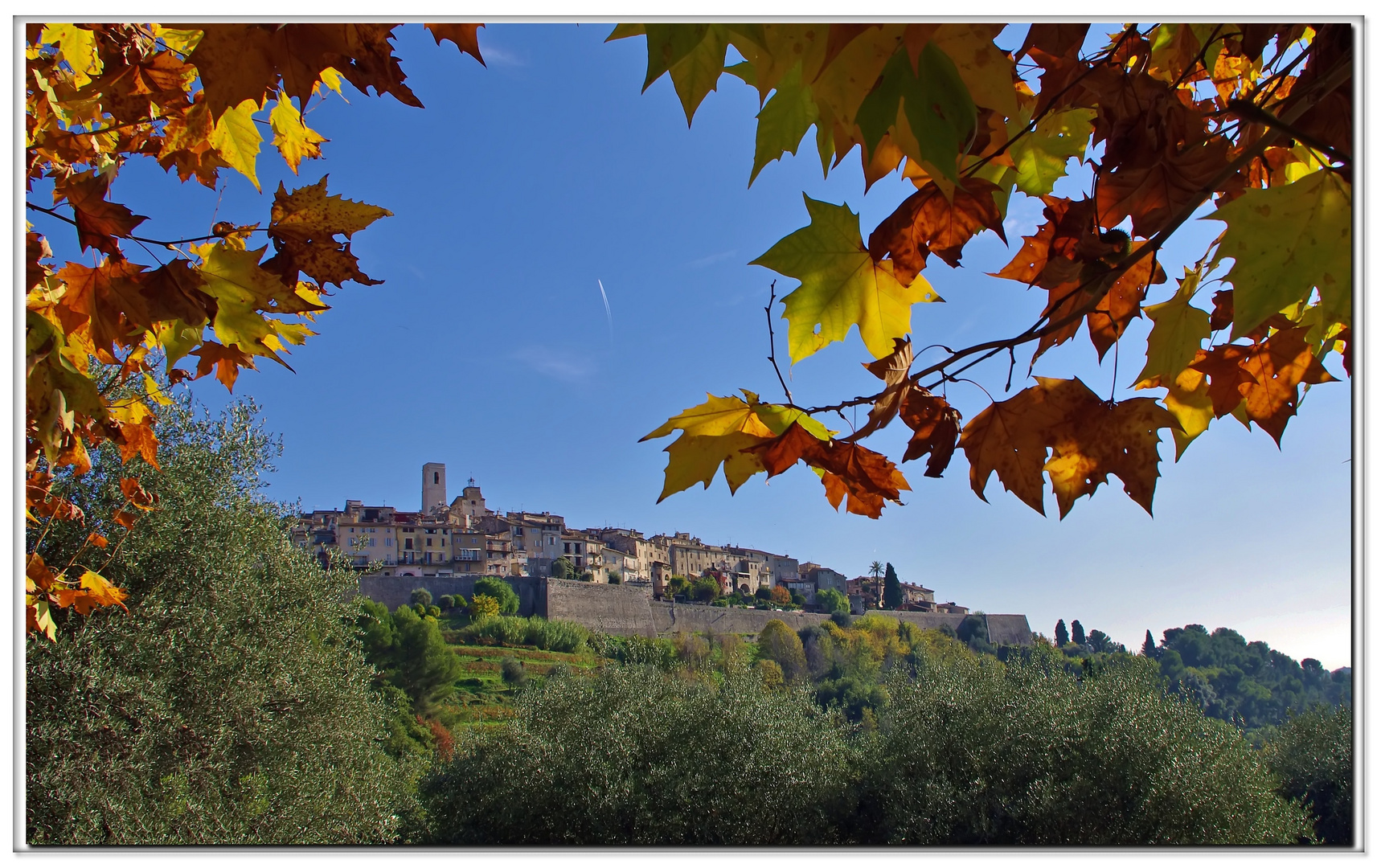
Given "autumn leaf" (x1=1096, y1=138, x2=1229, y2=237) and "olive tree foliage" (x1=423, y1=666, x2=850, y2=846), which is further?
"olive tree foliage" (x1=423, y1=666, x2=850, y2=846)

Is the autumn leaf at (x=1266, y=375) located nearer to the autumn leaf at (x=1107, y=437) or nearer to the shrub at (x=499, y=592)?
the autumn leaf at (x=1107, y=437)

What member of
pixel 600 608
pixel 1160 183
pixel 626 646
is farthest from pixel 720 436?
pixel 600 608

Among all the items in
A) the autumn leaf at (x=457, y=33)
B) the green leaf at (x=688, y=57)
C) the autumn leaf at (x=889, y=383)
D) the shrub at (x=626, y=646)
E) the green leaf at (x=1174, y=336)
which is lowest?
the shrub at (x=626, y=646)

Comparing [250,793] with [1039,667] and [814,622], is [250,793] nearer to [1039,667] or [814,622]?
[1039,667]

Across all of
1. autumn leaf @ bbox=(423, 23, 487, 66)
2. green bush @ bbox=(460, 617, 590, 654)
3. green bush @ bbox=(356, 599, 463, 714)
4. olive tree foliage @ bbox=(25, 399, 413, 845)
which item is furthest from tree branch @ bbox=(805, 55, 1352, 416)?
green bush @ bbox=(460, 617, 590, 654)

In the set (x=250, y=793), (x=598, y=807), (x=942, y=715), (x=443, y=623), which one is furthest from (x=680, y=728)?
(x=443, y=623)

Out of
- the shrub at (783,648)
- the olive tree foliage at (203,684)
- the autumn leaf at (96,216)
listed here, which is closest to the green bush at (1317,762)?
the olive tree foliage at (203,684)

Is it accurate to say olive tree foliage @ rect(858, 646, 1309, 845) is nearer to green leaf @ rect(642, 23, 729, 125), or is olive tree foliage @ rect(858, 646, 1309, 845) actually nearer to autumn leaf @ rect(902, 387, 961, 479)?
autumn leaf @ rect(902, 387, 961, 479)
